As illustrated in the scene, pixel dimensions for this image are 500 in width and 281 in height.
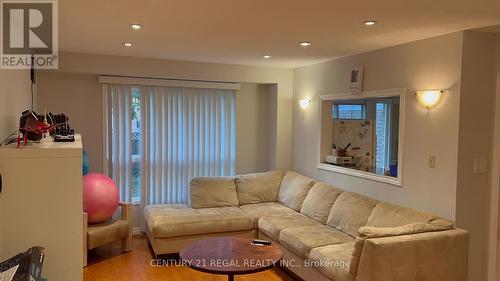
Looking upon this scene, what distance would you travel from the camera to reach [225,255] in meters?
3.02

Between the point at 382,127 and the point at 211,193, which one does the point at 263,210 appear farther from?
the point at 382,127

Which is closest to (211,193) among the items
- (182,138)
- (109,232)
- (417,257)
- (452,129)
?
(182,138)

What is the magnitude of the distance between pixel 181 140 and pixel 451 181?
350 cm

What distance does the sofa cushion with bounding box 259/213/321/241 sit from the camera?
414 centimetres

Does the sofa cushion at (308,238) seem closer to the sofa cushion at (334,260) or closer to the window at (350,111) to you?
the sofa cushion at (334,260)

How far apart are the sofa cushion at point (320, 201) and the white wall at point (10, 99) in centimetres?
304

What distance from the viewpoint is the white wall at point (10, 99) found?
2.09m

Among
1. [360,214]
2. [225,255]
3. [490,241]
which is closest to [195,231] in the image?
[225,255]

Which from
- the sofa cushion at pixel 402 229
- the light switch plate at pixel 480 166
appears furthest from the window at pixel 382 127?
the sofa cushion at pixel 402 229

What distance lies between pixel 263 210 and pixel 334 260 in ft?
5.67

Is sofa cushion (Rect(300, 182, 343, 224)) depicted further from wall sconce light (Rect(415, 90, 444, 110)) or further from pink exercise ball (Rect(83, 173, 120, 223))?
pink exercise ball (Rect(83, 173, 120, 223))

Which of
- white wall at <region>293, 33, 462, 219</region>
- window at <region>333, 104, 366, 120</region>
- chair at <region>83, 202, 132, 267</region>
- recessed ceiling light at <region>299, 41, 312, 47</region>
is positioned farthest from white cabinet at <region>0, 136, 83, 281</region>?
window at <region>333, 104, 366, 120</region>

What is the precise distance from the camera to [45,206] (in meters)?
1.82

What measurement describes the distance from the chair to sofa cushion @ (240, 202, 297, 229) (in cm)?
141
